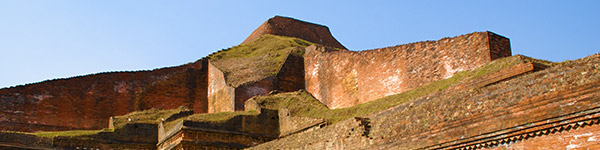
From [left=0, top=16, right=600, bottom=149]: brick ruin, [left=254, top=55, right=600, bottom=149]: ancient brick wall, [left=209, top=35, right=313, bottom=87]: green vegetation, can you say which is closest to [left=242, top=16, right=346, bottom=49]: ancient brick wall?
[left=0, top=16, right=600, bottom=149]: brick ruin

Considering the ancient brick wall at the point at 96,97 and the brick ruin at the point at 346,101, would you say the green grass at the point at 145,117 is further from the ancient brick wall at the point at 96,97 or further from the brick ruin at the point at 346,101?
the ancient brick wall at the point at 96,97

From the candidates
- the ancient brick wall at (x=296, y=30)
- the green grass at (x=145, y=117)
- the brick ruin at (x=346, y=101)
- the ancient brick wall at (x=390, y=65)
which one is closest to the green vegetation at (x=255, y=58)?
the brick ruin at (x=346, y=101)

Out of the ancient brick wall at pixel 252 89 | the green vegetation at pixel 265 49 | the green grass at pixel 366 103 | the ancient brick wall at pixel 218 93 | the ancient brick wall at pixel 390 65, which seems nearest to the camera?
the green grass at pixel 366 103

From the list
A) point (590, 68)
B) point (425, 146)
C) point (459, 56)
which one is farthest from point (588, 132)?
point (459, 56)

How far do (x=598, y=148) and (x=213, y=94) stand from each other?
672 inches

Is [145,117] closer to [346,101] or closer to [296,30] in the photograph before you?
[346,101]

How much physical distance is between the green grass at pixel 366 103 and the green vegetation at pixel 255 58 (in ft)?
11.5

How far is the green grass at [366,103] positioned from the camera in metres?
12.5

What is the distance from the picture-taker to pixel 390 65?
17.8 metres

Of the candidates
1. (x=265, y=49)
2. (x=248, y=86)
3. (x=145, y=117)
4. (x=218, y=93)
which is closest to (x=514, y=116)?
(x=145, y=117)

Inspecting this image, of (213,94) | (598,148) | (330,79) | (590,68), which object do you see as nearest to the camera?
(598,148)

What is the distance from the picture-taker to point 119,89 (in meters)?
23.2

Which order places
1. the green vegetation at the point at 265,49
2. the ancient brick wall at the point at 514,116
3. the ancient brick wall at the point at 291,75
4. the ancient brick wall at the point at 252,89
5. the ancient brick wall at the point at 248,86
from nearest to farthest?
the ancient brick wall at the point at 514,116
the ancient brick wall at the point at 252,89
the ancient brick wall at the point at 248,86
the ancient brick wall at the point at 291,75
the green vegetation at the point at 265,49

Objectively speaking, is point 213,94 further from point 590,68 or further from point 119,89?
point 590,68
